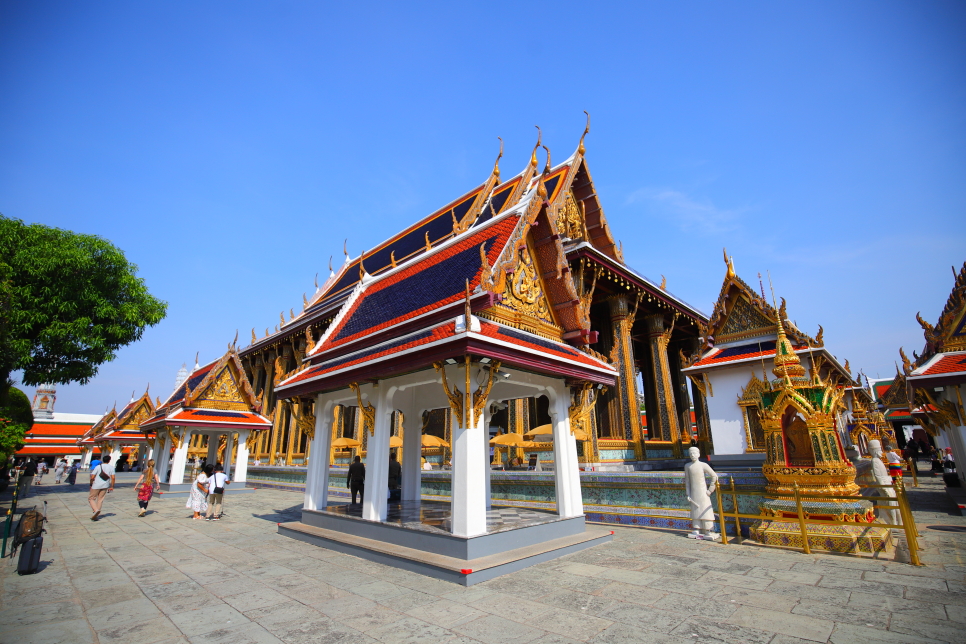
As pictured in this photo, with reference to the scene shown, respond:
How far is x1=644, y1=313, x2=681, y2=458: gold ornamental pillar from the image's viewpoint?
15.9 meters

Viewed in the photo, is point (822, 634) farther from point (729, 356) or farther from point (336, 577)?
point (729, 356)

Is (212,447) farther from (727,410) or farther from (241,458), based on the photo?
(727,410)

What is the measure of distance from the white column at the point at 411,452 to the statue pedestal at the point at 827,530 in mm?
5873

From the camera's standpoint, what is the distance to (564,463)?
6730 mm

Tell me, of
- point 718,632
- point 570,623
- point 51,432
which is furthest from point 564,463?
point 51,432

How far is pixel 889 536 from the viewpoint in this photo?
549 centimetres

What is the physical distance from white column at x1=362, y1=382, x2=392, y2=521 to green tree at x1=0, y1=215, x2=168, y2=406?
1218 centimetres

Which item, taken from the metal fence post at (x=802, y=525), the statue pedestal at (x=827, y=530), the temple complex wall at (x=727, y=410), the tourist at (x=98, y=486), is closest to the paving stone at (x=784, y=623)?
the metal fence post at (x=802, y=525)

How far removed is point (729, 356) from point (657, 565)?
9105 mm

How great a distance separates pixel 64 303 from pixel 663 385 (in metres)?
20.7

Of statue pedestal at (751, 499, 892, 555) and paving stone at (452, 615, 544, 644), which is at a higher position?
statue pedestal at (751, 499, 892, 555)

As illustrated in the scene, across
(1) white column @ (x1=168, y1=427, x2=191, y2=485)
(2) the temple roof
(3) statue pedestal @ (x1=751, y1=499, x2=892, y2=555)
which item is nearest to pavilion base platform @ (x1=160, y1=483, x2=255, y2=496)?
(1) white column @ (x1=168, y1=427, x2=191, y2=485)

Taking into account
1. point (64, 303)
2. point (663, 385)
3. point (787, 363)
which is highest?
point (64, 303)

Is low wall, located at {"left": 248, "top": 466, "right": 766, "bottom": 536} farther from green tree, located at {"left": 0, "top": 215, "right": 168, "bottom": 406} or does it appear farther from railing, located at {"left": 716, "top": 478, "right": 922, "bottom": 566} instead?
green tree, located at {"left": 0, "top": 215, "right": 168, "bottom": 406}
